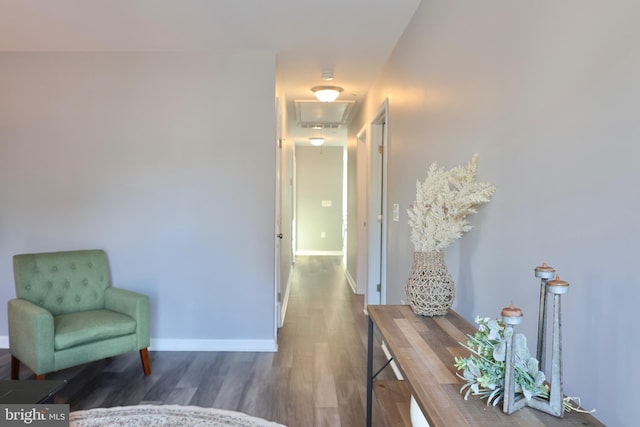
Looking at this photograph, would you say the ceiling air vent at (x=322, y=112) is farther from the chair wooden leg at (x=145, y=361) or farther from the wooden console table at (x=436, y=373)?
the wooden console table at (x=436, y=373)

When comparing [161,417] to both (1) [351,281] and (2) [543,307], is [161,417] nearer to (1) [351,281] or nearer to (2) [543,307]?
(2) [543,307]

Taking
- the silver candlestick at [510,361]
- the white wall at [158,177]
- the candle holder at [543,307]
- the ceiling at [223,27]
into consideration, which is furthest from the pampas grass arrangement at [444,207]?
the white wall at [158,177]

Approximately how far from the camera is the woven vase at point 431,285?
1543mm

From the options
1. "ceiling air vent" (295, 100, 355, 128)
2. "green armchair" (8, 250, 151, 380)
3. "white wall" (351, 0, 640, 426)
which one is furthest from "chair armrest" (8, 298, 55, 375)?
"ceiling air vent" (295, 100, 355, 128)

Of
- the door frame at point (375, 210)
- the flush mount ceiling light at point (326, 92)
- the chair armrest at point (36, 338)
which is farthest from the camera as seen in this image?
the door frame at point (375, 210)

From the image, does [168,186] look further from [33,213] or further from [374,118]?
[374,118]

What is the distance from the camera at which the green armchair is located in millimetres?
2381

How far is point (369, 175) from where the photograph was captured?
4.27 metres

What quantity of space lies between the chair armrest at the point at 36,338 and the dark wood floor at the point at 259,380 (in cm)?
28

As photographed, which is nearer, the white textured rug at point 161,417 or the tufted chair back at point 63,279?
the white textured rug at point 161,417

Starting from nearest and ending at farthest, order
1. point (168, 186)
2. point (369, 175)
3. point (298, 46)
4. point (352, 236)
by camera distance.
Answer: point (298, 46)
point (168, 186)
point (369, 175)
point (352, 236)

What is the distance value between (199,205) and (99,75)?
1.33 meters

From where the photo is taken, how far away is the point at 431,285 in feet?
5.08

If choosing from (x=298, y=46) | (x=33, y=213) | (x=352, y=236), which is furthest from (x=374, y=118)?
(x=33, y=213)
